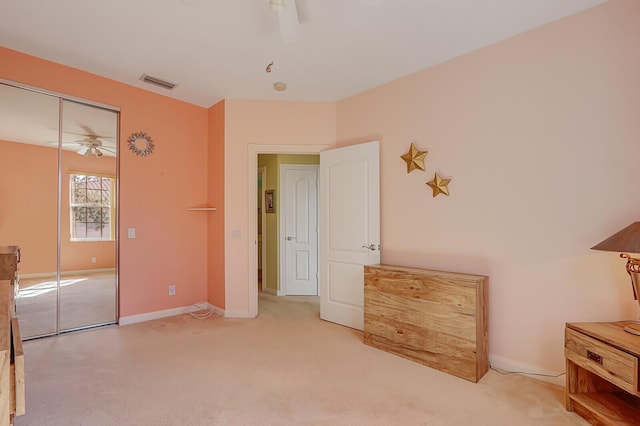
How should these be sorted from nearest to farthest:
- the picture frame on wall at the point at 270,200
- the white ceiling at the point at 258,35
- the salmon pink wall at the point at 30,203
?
1. the white ceiling at the point at 258,35
2. the salmon pink wall at the point at 30,203
3. the picture frame on wall at the point at 270,200

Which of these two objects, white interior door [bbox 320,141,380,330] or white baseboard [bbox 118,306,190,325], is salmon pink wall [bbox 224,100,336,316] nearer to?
white interior door [bbox 320,141,380,330]

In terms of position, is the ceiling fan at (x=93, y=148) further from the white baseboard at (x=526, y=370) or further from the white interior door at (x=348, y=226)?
the white baseboard at (x=526, y=370)

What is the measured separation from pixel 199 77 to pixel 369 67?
1812 millimetres

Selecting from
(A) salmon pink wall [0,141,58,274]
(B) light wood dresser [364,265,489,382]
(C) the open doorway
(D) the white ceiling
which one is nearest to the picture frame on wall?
(C) the open doorway

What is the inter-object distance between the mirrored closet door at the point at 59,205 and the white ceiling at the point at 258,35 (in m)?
0.57

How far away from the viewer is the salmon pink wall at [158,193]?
3.65 meters

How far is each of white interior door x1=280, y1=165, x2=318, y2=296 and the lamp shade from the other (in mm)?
3758

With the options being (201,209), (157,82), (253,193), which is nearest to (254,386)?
(253,193)

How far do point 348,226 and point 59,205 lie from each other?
10.0 ft

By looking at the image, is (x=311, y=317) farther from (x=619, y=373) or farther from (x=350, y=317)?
(x=619, y=373)

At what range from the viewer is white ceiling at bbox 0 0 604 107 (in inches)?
89.9

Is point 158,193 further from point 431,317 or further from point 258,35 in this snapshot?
point 431,317

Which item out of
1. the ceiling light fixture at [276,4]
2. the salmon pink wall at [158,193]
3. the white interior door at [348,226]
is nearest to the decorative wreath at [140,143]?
the salmon pink wall at [158,193]

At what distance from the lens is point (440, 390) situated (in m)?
2.30
